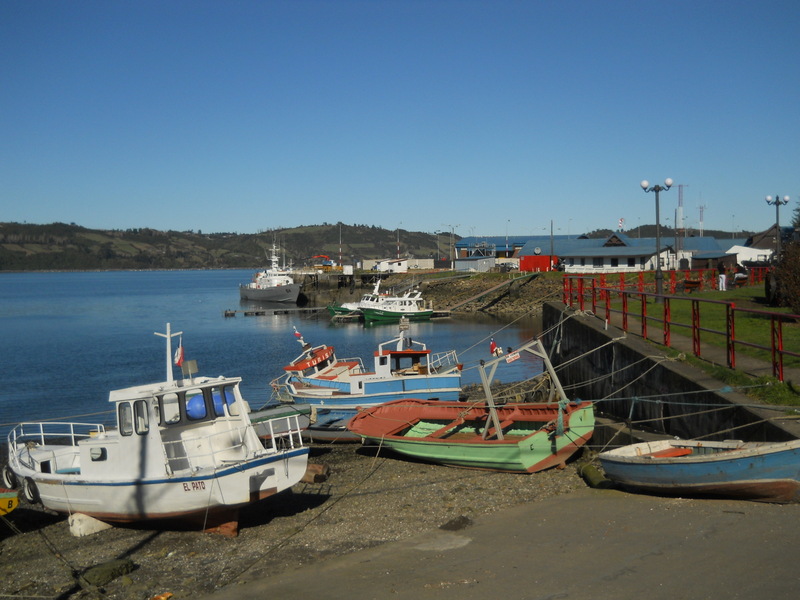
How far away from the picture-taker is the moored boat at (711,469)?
9.59 m

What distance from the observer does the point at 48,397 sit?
32.7 m

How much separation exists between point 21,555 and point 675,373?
12.7m

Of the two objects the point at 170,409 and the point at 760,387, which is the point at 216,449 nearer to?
the point at 170,409

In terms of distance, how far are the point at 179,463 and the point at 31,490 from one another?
3.90m

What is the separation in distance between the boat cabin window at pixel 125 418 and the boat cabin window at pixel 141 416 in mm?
110

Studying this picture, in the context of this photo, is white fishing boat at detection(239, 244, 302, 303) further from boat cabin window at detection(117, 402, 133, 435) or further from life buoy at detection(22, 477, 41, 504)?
boat cabin window at detection(117, 402, 133, 435)

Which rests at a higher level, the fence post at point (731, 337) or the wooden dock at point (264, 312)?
the fence post at point (731, 337)

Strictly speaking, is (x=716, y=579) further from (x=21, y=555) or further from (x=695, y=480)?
(x=21, y=555)

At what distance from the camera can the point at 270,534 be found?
12633 mm

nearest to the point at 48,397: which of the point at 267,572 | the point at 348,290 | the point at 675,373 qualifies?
the point at 267,572

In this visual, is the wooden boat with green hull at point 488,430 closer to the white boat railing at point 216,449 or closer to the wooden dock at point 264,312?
the white boat railing at point 216,449

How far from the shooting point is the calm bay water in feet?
109

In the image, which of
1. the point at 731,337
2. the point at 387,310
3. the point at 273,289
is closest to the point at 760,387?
the point at 731,337

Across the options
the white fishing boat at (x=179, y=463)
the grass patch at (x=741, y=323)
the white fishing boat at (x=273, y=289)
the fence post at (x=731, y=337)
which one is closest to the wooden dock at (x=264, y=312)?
the white fishing boat at (x=273, y=289)
